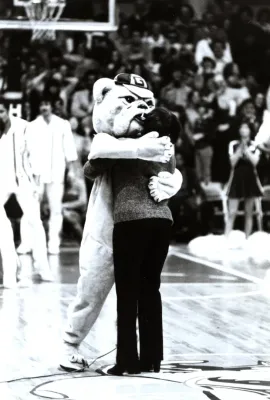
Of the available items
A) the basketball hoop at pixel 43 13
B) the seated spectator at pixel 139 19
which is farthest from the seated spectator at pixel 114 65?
the basketball hoop at pixel 43 13

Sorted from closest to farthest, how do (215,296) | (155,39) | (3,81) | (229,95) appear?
(215,296) → (3,81) → (229,95) → (155,39)

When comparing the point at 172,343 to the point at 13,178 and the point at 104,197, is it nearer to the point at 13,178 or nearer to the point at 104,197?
the point at 104,197

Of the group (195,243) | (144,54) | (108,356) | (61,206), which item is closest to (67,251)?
(61,206)

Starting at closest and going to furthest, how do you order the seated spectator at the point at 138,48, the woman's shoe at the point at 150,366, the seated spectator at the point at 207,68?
the woman's shoe at the point at 150,366
the seated spectator at the point at 138,48
the seated spectator at the point at 207,68

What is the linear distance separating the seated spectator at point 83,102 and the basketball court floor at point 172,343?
4.97 m

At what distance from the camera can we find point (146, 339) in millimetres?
6914

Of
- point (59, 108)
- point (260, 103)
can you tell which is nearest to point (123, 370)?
point (59, 108)

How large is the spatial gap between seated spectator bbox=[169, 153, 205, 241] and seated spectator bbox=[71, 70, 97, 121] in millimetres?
1637

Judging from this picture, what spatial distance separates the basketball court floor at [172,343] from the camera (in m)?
6.50

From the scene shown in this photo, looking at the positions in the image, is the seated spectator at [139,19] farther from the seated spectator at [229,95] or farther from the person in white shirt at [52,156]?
the person in white shirt at [52,156]

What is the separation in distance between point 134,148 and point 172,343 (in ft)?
6.45

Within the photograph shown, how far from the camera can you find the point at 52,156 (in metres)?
15.3

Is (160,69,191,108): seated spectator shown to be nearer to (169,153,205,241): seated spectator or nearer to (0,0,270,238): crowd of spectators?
(0,0,270,238): crowd of spectators

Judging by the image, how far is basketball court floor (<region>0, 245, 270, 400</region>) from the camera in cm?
650
